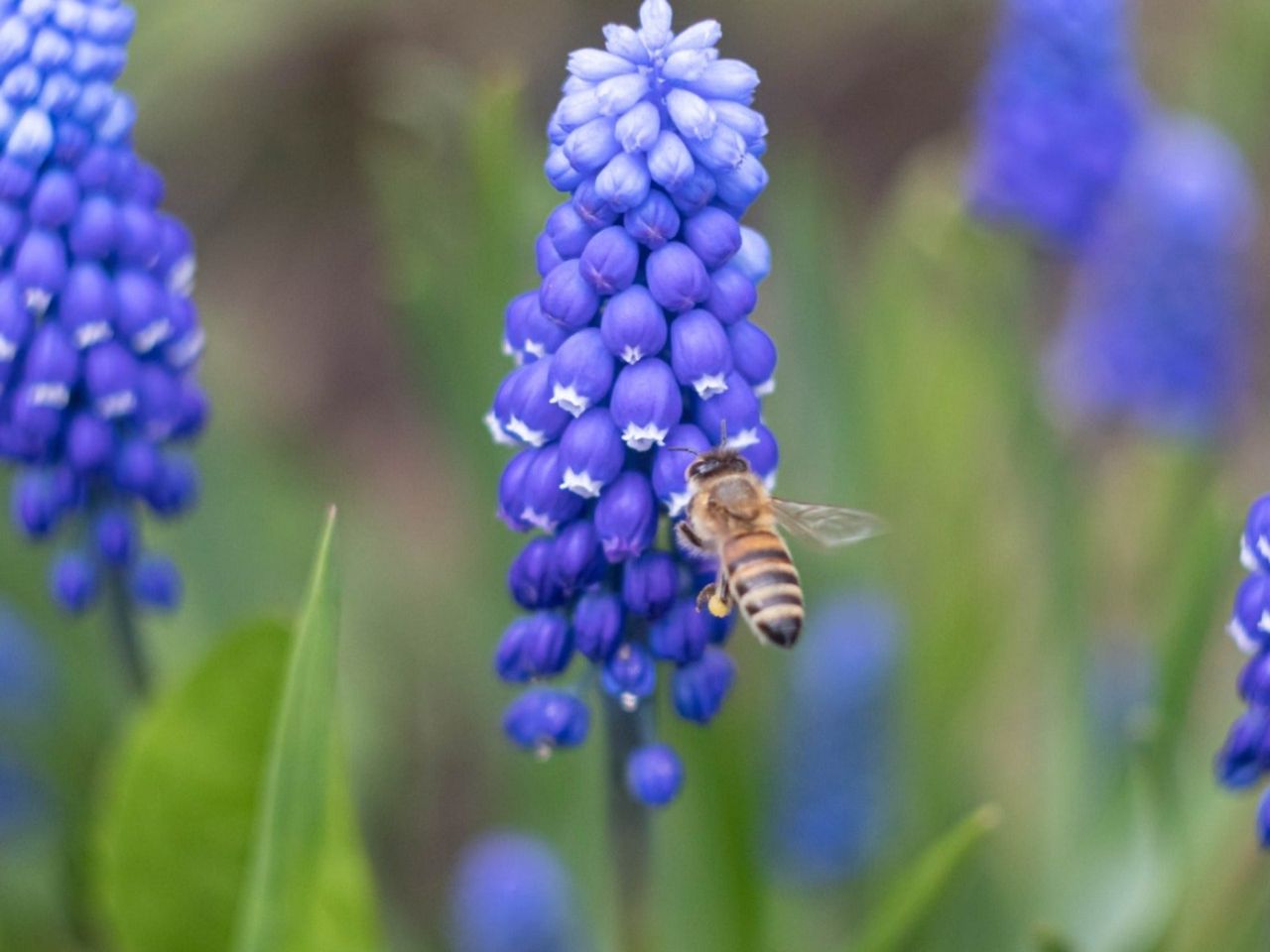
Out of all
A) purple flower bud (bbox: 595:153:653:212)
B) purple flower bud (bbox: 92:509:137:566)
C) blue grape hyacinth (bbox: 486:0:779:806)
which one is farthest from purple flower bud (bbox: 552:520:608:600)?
purple flower bud (bbox: 92:509:137:566)

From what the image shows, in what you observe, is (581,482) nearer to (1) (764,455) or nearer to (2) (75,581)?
(1) (764,455)

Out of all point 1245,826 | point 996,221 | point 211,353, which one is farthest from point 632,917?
point 211,353

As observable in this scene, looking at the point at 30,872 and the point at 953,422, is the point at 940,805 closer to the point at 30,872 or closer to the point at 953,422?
the point at 953,422

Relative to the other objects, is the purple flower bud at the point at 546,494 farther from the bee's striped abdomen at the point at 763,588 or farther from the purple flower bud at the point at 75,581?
the purple flower bud at the point at 75,581

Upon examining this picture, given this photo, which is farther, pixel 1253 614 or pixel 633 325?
pixel 1253 614

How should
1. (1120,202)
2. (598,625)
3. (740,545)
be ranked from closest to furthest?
1. (598,625)
2. (740,545)
3. (1120,202)

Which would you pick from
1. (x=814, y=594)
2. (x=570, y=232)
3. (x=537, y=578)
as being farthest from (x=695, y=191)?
(x=814, y=594)
